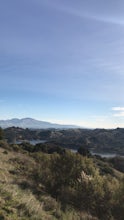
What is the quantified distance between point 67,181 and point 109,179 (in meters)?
2.45

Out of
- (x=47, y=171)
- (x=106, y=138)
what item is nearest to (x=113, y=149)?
A: (x=106, y=138)

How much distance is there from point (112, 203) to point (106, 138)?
514ft

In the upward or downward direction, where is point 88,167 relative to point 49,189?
upward

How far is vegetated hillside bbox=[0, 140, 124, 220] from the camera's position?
29.9 feet

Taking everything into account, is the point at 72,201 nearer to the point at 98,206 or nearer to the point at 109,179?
the point at 98,206

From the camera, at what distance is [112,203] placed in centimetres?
1219

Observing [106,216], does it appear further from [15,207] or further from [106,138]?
[106,138]

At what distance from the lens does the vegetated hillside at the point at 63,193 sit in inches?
358

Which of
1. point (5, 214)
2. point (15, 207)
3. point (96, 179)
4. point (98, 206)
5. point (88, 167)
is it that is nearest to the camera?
point (5, 214)

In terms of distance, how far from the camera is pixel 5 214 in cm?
763

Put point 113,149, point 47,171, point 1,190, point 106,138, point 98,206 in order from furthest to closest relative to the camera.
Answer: point 106,138 → point 113,149 → point 47,171 → point 98,206 → point 1,190

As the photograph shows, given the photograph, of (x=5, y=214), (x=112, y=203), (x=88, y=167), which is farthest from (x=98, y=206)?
(x=5, y=214)

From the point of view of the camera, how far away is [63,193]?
45.3 feet

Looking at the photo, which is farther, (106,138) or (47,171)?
(106,138)
